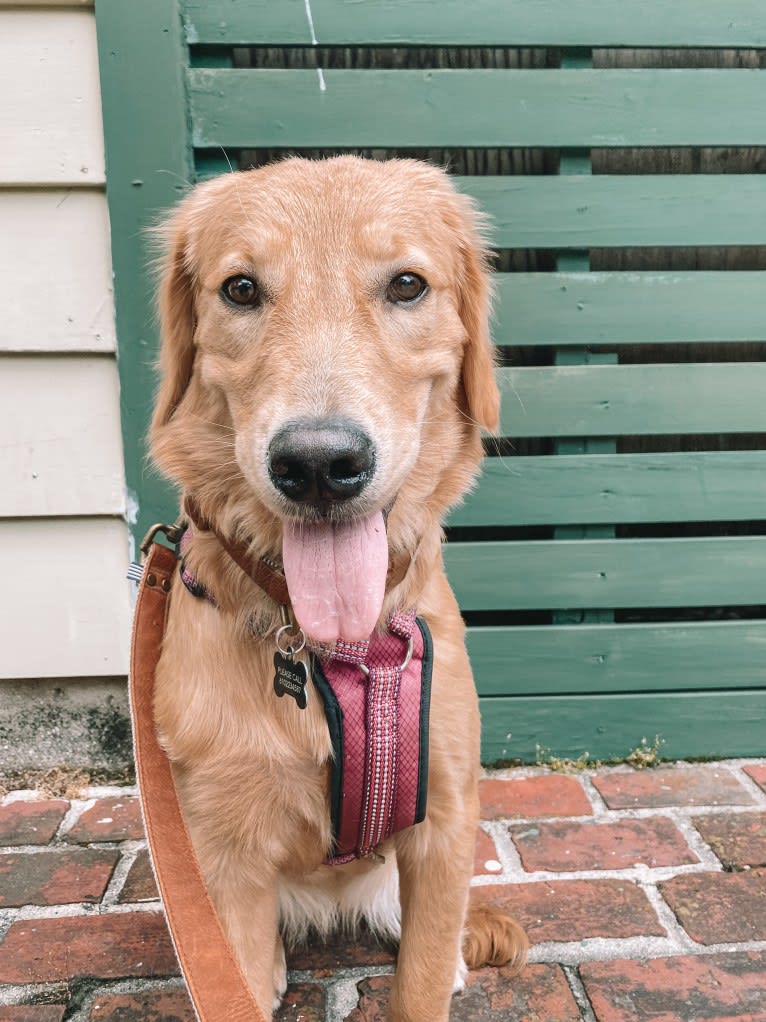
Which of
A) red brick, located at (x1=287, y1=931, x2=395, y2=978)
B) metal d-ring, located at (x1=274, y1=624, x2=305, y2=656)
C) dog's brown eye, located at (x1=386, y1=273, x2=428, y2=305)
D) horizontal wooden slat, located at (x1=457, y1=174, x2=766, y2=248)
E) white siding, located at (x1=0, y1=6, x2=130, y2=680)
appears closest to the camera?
metal d-ring, located at (x1=274, y1=624, x2=305, y2=656)

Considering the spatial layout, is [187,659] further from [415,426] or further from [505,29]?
[505,29]

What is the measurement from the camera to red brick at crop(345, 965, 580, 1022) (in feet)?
5.52

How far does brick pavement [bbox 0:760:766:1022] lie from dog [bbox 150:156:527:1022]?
0.26 meters

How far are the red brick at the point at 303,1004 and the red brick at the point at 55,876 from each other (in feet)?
2.02

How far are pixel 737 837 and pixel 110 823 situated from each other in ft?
6.17

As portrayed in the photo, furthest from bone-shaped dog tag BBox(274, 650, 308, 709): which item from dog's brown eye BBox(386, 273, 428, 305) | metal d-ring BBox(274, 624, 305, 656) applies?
dog's brown eye BBox(386, 273, 428, 305)

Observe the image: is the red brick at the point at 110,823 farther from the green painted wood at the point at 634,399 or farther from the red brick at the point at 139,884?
the green painted wood at the point at 634,399

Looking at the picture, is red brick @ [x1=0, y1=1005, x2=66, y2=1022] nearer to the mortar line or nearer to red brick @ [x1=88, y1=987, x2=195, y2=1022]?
red brick @ [x1=88, y1=987, x2=195, y2=1022]

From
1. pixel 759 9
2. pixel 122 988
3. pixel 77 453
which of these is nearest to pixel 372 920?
pixel 122 988

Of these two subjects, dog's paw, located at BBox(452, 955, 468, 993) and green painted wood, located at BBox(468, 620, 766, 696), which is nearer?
dog's paw, located at BBox(452, 955, 468, 993)

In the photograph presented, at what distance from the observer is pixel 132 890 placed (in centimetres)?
209

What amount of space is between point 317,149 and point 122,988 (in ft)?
7.65

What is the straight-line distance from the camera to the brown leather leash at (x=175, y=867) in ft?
3.83

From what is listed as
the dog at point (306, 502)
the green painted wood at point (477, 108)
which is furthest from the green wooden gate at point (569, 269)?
the dog at point (306, 502)
